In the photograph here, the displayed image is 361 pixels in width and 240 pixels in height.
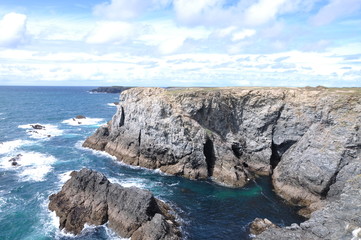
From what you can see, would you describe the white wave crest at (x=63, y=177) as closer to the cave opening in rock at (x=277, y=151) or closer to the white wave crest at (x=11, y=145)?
the white wave crest at (x=11, y=145)

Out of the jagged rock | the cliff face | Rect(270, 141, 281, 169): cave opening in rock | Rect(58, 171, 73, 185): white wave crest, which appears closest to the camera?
the jagged rock

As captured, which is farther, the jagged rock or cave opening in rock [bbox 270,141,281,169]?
cave opening in rock [bbox 270,141,281,169]

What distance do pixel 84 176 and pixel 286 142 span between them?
132ft

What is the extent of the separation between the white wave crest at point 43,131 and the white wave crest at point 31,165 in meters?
18.5

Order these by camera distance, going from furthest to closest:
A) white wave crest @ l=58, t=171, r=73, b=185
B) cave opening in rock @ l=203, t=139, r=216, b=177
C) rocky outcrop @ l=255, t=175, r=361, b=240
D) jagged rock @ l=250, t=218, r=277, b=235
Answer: cave opening in rock @ l=203, t=139, r=216, b=177 < white wave crest @ l=58, t=171, r=73, b=185 < jagged rock @ l=250, t=218, r=277, b=235 < rocky outcrop @ l=255, t=175, r=361, b=240

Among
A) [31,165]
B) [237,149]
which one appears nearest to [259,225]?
[237,149]

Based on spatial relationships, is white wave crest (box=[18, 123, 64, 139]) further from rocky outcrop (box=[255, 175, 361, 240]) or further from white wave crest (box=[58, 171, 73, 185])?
rocky outcrop (box=[255, 175, 361, 240])

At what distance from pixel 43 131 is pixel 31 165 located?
111 ft

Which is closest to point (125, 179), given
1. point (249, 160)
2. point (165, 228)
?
point (165, 228)

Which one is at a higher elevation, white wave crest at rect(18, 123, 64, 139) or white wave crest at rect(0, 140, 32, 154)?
white wave crest at rect(18, 123, 64, 139)

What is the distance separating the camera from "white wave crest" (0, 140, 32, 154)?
6819 centimetres

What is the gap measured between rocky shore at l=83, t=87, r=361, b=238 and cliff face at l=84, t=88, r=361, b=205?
158 millimetres

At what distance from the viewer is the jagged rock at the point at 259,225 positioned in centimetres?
3578

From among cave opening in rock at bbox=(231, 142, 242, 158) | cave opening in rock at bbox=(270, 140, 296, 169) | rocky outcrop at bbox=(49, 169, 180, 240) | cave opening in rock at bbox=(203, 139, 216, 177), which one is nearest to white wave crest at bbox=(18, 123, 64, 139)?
rocky outcrop at bbox=(49, 169, 180, 240)
